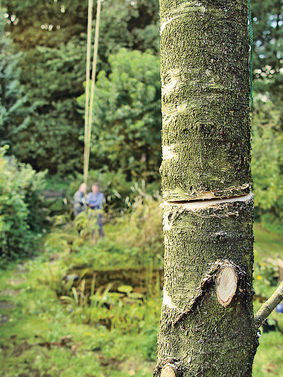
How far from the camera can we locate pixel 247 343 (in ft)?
2.59

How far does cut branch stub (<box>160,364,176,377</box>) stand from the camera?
2.55ft

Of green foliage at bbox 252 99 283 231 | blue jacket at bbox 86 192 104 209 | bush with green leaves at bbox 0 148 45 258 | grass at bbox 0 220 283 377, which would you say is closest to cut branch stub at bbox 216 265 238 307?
grass at bbox 0 220 283 377

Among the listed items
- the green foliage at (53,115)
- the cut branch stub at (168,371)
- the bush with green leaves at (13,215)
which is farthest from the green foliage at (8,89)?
the cut branch stub at (168,371)

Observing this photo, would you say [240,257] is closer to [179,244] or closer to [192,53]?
[179,244]

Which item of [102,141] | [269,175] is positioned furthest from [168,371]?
[102,141]

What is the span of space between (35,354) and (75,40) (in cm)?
1295

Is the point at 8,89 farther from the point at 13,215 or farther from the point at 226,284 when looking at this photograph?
the point at 226,284

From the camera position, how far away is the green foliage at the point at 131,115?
9.75 metres

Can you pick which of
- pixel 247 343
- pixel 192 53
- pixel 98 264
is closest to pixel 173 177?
pixel 192 53

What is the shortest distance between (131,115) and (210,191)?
931 centimetres

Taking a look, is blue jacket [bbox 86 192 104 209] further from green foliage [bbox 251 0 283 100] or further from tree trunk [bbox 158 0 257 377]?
green foliage [bbox 251 0 283 100]

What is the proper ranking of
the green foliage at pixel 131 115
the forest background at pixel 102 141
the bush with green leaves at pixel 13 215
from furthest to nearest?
the green foliage at pixel 131 115, the bush with green leaves at pixel 13 215, the forest background at pixel 102 141

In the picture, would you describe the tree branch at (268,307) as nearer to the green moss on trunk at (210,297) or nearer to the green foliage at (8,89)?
the green moss on trunk at (210,297)

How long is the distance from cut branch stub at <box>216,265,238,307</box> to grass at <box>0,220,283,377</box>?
255cm
